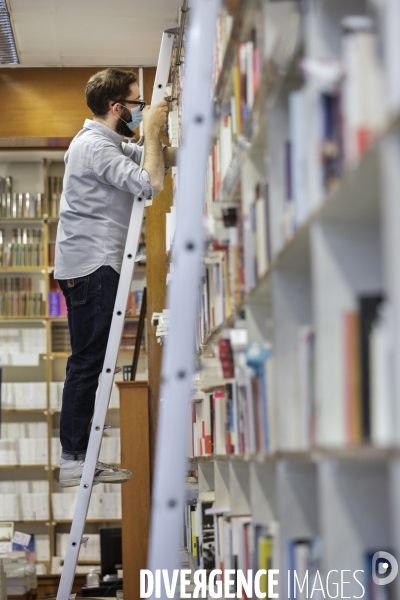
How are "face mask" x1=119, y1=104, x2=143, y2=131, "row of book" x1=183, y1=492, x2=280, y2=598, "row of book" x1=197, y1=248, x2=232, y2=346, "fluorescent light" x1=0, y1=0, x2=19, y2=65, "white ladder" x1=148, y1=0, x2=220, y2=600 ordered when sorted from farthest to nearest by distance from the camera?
"fluorescent light" x1=0, y1=0, x2=19, y2=65 < "face mask" x1=119, y1=104, x2=143, y2=131 < "row of book" x1=197, y1=248, x2=232, y2=346 < "row of book" x1=183, y1=492, x2=280, y2=598 < "white ladder" x1=148, y1=0, x2=220, y2=600

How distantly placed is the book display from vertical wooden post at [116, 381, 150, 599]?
81.3 inches

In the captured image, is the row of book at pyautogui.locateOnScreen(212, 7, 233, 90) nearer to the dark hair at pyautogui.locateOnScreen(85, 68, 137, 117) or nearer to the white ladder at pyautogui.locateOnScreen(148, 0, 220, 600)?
the white ladder at pyautogui.locateOnScreen(148, 0, 220, 600)

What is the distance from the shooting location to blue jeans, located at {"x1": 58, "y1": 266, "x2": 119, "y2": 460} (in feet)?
10.00

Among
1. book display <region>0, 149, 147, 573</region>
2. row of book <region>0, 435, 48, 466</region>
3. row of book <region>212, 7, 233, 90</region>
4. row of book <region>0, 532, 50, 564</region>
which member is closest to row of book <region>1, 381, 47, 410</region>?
book display <region>0, 149, 147, 573</region>

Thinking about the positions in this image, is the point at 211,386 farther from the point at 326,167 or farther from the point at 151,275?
the point at 151,275

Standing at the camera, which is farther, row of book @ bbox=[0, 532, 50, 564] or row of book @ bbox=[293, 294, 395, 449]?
row of book @ bbox=[0, 532, 50, 564]

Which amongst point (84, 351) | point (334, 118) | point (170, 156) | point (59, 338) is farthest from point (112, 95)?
point (59, 338)

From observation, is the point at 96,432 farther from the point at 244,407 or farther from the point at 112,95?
the point at 112,95

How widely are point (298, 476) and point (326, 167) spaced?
0.58 m

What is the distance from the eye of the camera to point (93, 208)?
10.4 feet

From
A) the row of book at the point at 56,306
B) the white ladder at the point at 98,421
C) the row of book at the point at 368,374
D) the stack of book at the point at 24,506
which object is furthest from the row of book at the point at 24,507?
the row of book at the point at 368,374

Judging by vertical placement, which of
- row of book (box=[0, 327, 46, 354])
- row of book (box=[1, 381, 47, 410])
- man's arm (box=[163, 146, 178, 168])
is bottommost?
row of book (box=[1, 381, 47, 410])

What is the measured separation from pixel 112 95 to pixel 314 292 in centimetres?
243

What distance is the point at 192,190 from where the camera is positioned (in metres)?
1.40
